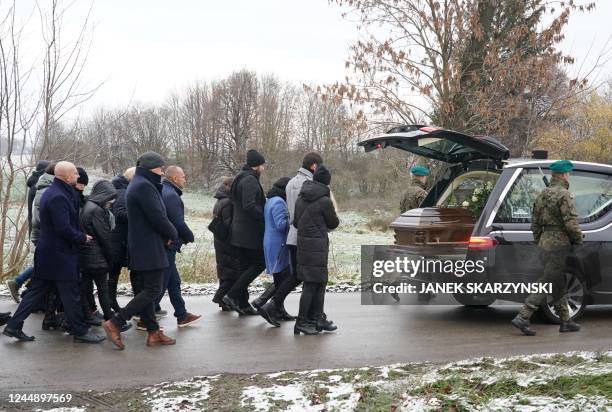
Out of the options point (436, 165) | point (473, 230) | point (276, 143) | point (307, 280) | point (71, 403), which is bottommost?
point (71, 403)

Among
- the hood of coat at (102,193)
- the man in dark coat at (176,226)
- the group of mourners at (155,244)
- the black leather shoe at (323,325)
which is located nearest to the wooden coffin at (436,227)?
the group of mourners at (155,244)

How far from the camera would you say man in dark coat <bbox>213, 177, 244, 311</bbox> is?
29.5 feet

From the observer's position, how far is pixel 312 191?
746 cm

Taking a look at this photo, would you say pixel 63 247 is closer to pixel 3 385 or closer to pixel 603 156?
pixel 3 385

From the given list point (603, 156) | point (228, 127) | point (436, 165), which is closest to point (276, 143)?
point (228, 127)

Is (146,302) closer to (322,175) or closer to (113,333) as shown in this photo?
(113,333)

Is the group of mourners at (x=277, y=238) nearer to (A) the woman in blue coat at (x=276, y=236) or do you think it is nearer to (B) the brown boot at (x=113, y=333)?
(A) the woman in blue coat at (x=276, y=236)

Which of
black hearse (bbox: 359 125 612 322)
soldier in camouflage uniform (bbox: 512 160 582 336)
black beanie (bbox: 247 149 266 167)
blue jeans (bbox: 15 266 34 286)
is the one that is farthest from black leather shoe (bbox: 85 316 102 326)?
soldier in camouflage uniform (bbox: 512 160 582 336)

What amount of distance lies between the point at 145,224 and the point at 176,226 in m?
0.81

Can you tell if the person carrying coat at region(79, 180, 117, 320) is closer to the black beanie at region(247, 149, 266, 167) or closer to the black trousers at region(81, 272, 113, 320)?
the black trousers at region(81, 272, 113, 320)

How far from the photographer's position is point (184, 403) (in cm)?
511

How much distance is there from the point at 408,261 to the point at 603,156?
146 feet

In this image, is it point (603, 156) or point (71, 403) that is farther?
point (603, 156)

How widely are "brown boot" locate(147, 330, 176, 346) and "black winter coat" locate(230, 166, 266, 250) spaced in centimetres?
178
